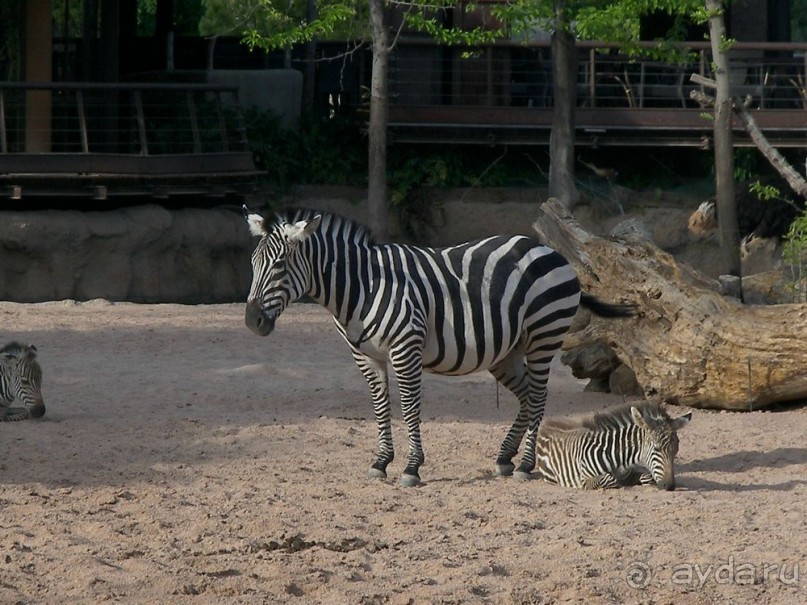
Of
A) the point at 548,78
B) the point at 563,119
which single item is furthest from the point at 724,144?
the point at 548,78

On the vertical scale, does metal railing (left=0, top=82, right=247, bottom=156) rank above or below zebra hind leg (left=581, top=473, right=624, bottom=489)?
above

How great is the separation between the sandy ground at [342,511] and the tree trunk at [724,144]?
15.4 ft

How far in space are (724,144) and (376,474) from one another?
8.65 metres

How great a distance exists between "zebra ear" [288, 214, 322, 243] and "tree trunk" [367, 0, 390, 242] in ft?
34.4

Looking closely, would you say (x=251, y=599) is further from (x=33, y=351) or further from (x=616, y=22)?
(x=616, y=22)

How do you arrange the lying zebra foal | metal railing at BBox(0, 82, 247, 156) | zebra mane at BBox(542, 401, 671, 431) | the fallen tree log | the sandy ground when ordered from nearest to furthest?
1. the sandy ground
2. the lying zebra foal
3. zebra mane at BBox(542, 401, 671, 431)
4. the fallen tree log
5. metal railing at BBox(0, 82, 247, 156)

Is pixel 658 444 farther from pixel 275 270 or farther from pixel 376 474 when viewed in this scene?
pixel 275 270

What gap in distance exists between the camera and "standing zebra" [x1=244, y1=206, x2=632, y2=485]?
802cm

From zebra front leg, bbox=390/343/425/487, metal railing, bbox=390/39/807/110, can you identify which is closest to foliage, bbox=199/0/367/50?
metal railing, bbox=390/39/807/110

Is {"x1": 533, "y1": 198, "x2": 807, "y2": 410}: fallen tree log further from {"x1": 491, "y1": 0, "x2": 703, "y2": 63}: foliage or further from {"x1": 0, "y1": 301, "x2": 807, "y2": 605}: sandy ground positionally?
{"x1": 491, "y1": 0, "x2": 703, "y2": 63}: foliage

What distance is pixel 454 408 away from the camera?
11172 millimetres

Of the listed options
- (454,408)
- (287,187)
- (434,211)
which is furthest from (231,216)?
(454,408)

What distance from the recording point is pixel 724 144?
50.7 ft

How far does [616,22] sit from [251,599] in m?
11.8
